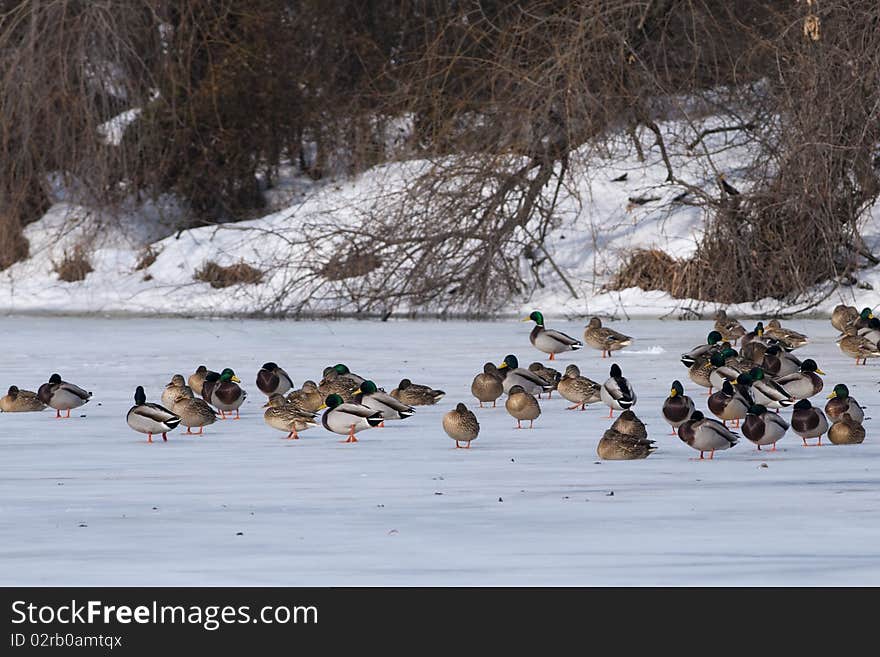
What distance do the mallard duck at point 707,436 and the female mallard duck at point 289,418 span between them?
90.4 inches

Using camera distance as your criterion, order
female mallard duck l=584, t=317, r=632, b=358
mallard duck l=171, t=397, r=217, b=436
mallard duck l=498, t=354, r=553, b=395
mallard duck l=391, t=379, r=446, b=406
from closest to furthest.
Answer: mallard duck l=171, t=397, r=217, b=436 → mallard duck l=391, t=379, r=446, b=406 → mallard duck l=498, t=354, r=553, b=395 → female mallard duck l=584, t=317, r=632, b=358

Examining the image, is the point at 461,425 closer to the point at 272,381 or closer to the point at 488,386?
the point at 488,386

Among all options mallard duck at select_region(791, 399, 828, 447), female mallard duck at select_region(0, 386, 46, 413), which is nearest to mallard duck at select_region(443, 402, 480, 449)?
mallard duck at select_region(791, 399, 828, 447)

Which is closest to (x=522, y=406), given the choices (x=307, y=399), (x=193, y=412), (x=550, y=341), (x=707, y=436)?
(x=307, y=399)

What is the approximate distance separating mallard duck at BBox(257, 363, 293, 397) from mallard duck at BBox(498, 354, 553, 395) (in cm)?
156

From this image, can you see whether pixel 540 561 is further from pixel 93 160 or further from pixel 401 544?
pixel 93 160

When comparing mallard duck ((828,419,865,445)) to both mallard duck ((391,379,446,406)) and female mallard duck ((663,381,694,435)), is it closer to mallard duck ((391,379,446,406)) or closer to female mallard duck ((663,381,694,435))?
female mallard duck ((663,381,694,435))

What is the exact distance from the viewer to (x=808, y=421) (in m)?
9.00

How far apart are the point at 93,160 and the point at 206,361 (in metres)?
8.88

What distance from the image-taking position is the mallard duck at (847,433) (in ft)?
29.9

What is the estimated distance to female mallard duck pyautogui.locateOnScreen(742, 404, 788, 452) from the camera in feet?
28.7

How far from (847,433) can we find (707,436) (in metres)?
1.03

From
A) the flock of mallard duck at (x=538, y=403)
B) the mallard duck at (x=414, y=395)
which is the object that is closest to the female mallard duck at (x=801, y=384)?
the flock of mallard duck at (x=538, y=403)

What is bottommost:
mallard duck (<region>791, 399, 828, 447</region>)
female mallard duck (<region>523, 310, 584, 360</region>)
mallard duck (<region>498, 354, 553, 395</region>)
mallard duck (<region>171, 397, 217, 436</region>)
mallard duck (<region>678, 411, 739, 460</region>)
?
female mallard duck (<region>523, 310, 584, 360</region>)
